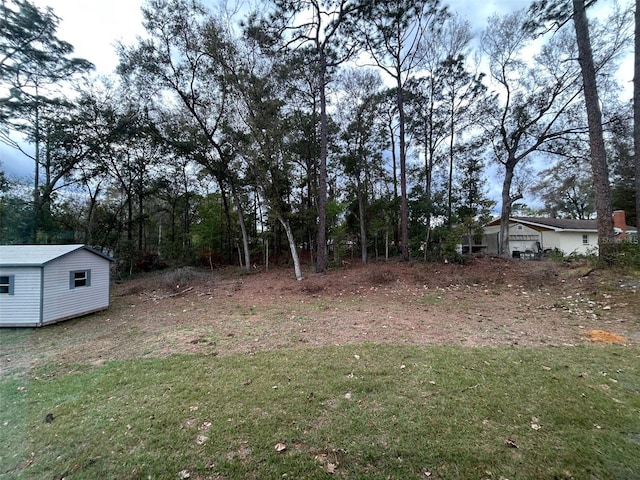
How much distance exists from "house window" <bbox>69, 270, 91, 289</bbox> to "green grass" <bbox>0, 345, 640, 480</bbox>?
456 cm

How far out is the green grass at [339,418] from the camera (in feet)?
5.94

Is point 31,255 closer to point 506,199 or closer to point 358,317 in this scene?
point 358,317

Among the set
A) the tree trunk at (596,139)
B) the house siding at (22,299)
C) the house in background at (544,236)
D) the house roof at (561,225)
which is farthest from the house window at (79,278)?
the house in background at (544,236)

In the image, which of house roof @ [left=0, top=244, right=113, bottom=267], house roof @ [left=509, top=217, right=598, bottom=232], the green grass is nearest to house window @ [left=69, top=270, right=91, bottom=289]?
house roof @ [left=0, top=244, right=113, bottom=267]

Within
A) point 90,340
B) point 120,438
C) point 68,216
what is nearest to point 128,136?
point 68,216

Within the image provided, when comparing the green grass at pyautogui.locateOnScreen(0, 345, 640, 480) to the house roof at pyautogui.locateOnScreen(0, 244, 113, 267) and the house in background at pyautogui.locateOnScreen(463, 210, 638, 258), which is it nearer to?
the house roof at pyautogui.locateOnScreen(0, 244, 113, 267)

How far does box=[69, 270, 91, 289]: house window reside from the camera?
707 centimetres

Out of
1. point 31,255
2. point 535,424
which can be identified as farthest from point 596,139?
point 31,255

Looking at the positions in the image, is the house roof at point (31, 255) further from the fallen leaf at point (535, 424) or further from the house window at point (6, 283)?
the fallen leaf at point (535, 424)

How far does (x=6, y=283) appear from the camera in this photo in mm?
6293

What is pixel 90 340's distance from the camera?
5.09 meters

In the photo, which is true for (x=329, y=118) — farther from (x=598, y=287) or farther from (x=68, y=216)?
(x=68, y=216)

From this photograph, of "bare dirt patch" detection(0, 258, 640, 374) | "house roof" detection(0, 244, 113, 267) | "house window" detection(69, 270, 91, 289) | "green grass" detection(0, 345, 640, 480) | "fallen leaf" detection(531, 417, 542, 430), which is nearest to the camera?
"green grass" detection(0, 345, 640, 480)

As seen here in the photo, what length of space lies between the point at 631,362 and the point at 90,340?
8.65 meters
